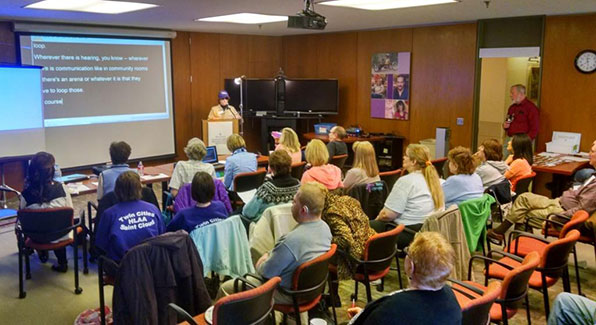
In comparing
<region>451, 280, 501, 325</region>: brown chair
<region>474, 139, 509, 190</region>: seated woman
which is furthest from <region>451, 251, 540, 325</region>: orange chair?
<region>474, 139, 509, 190</region>: seated woman

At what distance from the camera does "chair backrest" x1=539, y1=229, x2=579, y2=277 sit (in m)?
3.42

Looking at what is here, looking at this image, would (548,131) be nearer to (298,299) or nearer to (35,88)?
(298,299)

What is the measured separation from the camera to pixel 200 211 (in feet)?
11.9

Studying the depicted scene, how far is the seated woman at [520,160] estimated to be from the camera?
5.68 metres

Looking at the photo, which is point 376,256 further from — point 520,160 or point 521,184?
point 520,160

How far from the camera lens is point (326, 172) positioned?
5059mm

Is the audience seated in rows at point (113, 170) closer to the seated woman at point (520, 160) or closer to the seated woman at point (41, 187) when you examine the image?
the seated woman at point (41, 187)

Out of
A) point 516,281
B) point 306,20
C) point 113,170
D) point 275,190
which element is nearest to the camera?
point 516,281

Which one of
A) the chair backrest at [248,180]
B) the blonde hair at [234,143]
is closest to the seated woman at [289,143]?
the blonde hair at [234,143]

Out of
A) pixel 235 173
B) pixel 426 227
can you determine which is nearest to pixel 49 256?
pixel 235 173

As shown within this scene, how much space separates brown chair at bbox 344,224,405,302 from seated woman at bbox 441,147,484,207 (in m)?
1.06

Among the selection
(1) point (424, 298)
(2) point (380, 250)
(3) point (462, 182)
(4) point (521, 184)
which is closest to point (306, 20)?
(3) point (462, 182)

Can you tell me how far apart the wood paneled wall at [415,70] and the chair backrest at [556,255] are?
5.37 m

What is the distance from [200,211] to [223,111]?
19.2 ft
